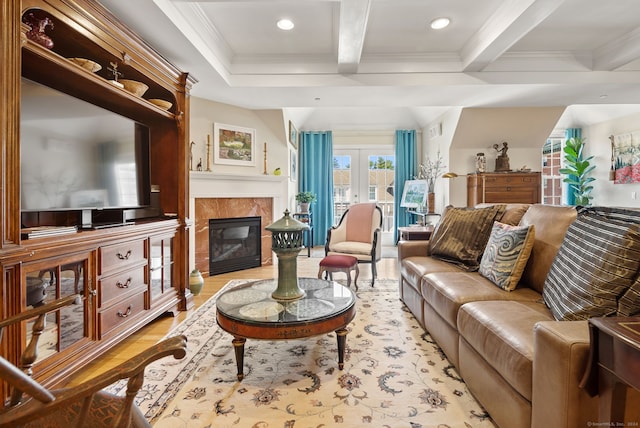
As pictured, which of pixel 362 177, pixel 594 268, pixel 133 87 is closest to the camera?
pixel 594 268

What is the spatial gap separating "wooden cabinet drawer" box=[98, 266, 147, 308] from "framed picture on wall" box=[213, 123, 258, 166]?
2.35 meters

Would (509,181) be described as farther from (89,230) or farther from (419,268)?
(89,230)

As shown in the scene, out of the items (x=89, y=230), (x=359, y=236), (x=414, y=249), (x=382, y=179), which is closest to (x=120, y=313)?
(x=89, y=230)

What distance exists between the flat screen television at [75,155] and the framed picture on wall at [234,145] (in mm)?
1730

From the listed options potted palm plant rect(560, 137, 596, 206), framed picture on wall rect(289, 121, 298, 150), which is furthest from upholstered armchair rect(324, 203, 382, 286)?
potted palm plant rect(560, 137, 596, 206)

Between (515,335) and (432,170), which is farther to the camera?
(432,170)

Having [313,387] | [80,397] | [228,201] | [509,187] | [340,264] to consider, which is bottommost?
[313,387]

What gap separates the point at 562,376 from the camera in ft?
3.18

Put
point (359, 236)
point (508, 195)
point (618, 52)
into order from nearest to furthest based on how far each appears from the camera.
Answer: point (618, 52)
point (359, 236)
point (508, 195)

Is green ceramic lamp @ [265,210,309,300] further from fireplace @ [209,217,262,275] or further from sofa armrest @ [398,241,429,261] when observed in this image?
fireplace @ [209,217,262,275]

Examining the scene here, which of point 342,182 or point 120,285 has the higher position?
point 342,182

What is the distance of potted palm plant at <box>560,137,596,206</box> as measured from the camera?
18.8ft

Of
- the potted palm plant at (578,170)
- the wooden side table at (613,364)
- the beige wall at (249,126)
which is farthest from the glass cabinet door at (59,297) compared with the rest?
the potted palm plant at (578,170)

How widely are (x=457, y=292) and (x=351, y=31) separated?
2254 millimetres
